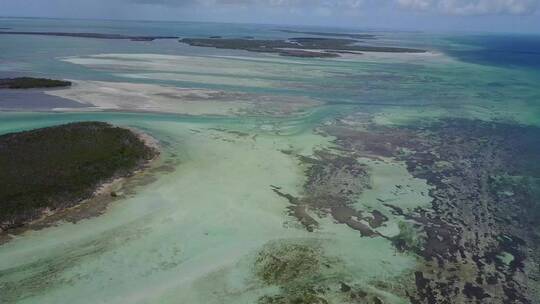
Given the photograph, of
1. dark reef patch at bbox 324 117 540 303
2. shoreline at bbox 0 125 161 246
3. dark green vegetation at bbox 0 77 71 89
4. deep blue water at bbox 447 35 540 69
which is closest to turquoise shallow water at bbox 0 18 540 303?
shoreline at bbox 0 125 161 246

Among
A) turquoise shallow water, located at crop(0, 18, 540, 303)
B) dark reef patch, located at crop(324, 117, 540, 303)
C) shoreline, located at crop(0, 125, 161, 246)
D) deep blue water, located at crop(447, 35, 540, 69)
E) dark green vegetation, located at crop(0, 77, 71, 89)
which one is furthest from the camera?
deep blue water, located at crop(447, 35, 540, 69)

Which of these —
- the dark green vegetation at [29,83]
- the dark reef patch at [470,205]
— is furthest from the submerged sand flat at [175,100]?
the dark reef patch at [470,205]

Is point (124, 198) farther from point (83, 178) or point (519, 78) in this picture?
point (519, 78)

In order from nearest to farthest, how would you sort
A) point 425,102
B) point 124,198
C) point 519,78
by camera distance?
point 124,198, point 425,102, point 519,78

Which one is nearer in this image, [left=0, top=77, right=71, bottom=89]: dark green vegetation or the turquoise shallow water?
the turquoise shallow water

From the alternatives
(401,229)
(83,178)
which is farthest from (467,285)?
(83,178)

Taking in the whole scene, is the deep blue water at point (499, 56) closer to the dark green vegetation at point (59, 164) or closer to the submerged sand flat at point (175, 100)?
the submerged sand flat at point (175, 100)

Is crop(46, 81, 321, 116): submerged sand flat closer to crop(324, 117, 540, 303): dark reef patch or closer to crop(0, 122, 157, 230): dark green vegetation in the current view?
crop(324, 117, 540, 303): dark reef patch

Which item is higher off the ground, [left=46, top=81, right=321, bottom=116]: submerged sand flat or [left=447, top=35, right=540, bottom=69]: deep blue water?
[left=447, top=35, right=540, bottom=69]: deep blue water
